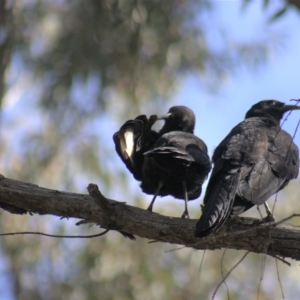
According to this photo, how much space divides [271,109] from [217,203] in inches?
94.3

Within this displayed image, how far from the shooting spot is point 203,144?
7.02 metres

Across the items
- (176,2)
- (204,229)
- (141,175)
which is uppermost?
(176,2)

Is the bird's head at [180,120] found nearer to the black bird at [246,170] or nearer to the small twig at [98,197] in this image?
the black bird at [246,170]

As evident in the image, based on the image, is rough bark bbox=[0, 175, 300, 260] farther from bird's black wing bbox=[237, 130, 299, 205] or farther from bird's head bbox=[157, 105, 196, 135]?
bird's head bbox=[157, 105, 196, 135]

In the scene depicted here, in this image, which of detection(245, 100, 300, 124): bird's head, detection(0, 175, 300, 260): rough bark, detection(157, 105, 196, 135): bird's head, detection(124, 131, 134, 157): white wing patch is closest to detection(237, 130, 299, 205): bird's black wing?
detection(0, 175, 300, 260): rough bark

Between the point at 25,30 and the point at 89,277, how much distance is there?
5921 mm

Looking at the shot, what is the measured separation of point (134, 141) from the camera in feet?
23.1

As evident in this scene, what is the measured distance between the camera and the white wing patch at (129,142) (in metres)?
6.90

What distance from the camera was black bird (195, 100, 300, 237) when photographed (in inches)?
215

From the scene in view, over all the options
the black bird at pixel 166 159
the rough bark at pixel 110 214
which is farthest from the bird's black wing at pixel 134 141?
the rough bark at pixel 110 214

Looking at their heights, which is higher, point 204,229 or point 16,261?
point 16,261

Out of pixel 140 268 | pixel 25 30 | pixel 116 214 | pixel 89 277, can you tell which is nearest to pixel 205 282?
pixel 140 268

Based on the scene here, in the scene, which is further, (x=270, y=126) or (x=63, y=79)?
(x=63, y=79)

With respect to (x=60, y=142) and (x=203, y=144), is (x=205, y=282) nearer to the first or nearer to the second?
(x=60, y=142)
